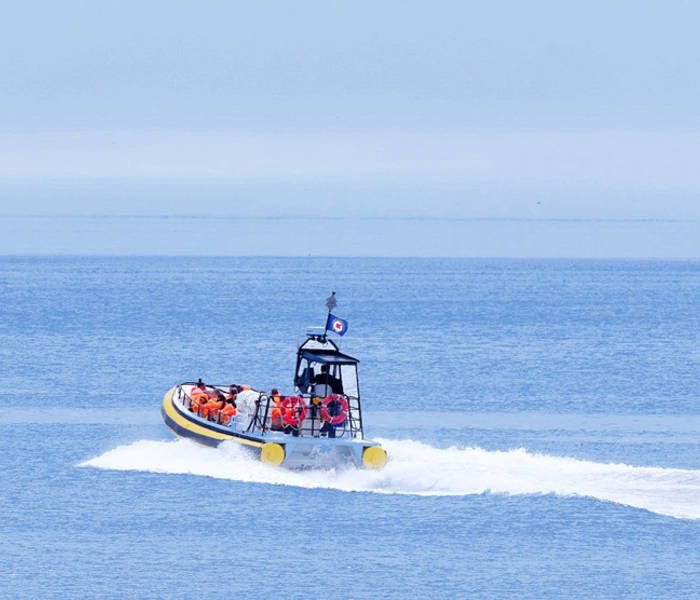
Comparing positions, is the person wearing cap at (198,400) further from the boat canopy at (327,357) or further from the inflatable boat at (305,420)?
the boat canopy at (327,357)

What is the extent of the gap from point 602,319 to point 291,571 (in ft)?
270

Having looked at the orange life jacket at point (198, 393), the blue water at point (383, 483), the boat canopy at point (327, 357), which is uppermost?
the boat canopy at point (327, 357)

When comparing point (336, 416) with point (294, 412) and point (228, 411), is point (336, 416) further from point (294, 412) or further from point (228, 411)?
point (228, 411)

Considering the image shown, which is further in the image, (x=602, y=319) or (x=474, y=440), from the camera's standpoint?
(x=602, y=319)

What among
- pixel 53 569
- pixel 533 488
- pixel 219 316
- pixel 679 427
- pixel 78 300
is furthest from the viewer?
pixel 78 300

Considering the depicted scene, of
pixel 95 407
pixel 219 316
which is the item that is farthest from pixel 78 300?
pixel 95 407

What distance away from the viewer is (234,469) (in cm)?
3462

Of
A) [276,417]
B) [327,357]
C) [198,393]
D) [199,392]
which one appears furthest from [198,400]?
[327,357]

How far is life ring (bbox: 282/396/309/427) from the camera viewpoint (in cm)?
3441

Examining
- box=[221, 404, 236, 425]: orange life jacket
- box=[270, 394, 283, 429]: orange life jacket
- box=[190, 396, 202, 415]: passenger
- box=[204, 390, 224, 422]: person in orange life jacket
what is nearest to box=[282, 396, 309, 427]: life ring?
box=[270, 394, 283, 429]: orange life jacket

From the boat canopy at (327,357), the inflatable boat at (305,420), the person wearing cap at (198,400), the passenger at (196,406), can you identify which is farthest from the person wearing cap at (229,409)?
the boat canopy at (327,357)

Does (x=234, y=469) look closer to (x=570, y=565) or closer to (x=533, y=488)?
(x=533, y=488)

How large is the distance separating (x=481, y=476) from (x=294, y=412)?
5083 millimetres

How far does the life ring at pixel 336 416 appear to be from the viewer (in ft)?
112
